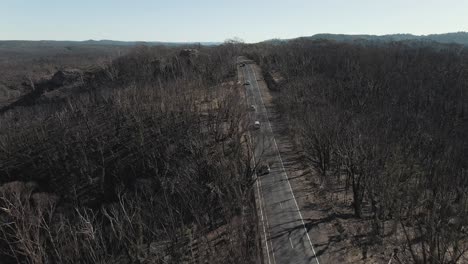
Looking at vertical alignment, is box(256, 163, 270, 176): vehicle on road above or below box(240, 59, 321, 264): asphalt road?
above

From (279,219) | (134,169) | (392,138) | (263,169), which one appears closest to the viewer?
(279,219)

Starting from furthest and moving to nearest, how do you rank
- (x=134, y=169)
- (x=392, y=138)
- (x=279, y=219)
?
(x=134, y=169) → (x=392, y=138) → (x=279, y=219)

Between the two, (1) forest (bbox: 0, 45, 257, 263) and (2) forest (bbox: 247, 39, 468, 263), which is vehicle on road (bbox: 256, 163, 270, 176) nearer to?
(1) forest (bbox: 0, 45, 257, 263)

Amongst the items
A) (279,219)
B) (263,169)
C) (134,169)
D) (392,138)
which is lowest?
(134,169)

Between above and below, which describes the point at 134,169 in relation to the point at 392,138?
below

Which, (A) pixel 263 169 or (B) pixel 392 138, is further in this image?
(A) pixel 263 169

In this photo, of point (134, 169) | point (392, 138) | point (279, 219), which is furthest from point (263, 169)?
point (134, 169)

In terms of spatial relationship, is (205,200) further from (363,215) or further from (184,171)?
(363,215)

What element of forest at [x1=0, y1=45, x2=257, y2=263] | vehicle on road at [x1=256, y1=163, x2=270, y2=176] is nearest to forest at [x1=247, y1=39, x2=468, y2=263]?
vehicle on road at [x1=256, y1=163, x2=270, y2=176]

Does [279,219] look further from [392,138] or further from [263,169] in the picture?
[392,138]

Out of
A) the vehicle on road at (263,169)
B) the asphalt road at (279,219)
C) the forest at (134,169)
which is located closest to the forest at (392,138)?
the asphalt road at (279,219)

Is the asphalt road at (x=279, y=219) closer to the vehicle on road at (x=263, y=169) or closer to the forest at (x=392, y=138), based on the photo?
the vehicle on road at (x=263, y=169)

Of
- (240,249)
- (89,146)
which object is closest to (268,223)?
(240,249)
